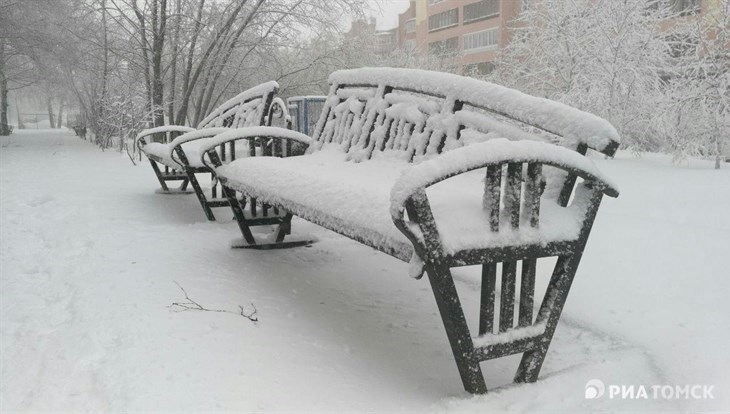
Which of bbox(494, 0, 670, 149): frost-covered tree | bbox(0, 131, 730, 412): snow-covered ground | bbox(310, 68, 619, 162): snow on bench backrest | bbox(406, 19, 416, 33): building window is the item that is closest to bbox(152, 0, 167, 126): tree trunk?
bbox(0, 131, 730, 412): snow-covered ground

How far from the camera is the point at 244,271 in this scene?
10.8 feet

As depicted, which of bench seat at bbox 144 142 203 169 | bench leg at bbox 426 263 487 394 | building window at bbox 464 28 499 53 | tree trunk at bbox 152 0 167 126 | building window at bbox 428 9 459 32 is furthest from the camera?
building window at bbox 428 9 459 32

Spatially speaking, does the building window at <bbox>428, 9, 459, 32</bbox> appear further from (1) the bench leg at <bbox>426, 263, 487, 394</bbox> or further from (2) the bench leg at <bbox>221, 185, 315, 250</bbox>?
(1) the bench leg at <bbox>426, 263, 487, 394</bbox>

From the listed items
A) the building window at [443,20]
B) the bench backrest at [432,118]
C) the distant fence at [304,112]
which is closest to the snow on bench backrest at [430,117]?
the bench backrest at [432,118]

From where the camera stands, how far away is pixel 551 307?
2082 millimetres

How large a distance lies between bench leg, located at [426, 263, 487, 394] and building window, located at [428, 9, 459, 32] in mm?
52925

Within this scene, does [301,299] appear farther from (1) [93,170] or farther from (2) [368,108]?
(1) [93,170]

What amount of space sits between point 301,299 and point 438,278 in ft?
4.27

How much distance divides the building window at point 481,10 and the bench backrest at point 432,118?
4621cm

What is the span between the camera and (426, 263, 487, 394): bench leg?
1.79 meters

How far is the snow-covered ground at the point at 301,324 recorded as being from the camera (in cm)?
192

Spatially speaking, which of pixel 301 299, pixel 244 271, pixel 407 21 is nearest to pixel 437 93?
pixel 301 299

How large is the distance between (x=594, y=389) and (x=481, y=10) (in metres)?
50.1

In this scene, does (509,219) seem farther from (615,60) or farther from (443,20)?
(443,20)
